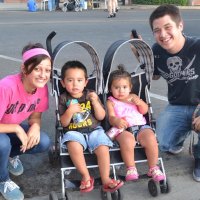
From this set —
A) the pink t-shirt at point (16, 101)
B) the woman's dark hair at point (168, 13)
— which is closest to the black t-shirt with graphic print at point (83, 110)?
the pink t-shirt at point (16, 101)

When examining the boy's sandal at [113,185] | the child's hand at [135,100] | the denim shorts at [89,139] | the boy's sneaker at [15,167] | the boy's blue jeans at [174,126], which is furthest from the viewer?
the boy's blue jeans at [174,126]

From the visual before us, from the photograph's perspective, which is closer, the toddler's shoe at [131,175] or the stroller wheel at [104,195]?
the stroller wheel at [104,195]

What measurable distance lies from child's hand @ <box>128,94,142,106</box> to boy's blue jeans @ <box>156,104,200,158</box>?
40 cm

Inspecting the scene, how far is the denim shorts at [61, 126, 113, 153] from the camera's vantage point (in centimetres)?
357

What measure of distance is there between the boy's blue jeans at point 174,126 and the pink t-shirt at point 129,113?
1.06 ft

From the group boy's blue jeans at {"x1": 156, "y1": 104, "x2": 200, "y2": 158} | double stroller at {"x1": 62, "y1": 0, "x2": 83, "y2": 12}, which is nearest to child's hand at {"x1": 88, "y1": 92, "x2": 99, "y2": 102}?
boy's blue jeans at {"x1": 156, "y1": 104, "x2": 200, "y2": 158}

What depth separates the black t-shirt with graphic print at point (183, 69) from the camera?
404cm

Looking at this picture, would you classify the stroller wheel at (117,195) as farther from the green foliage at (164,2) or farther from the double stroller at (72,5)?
the green foliage at (164,2)

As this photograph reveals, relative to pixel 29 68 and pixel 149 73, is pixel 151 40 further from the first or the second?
pixel 29 68

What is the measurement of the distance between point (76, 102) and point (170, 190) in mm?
1173

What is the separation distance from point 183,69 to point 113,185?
4.68ft

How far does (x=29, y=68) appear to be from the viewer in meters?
3.46

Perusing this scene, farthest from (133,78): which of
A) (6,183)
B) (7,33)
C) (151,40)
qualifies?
(7,33)

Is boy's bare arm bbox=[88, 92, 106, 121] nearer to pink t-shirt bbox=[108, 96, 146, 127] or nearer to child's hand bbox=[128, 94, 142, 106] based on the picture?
pink t-shirt bbox=[108, 96, 146, 127]
